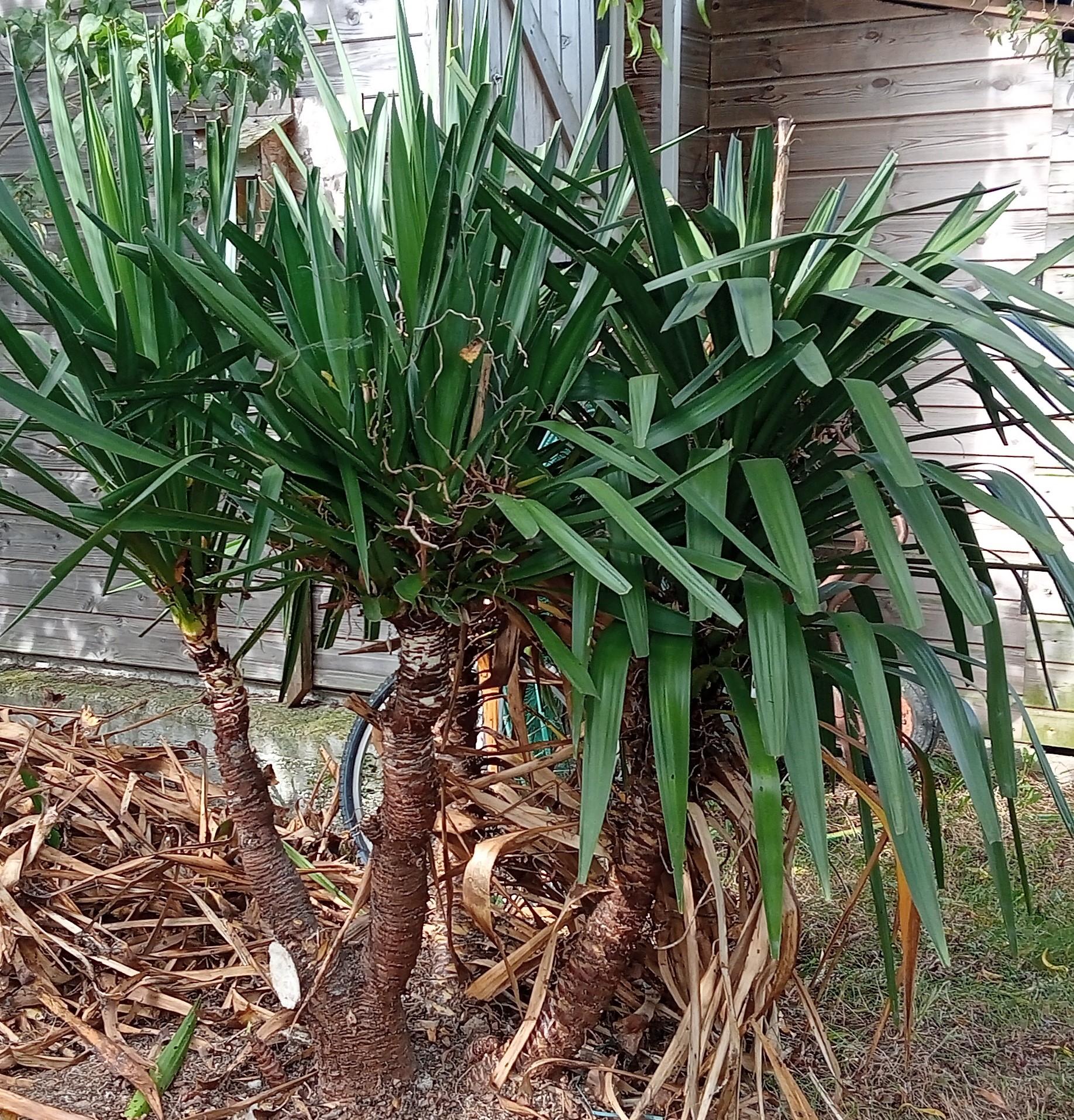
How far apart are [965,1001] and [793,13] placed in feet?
8.95

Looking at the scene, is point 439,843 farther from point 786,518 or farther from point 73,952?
point 786,518

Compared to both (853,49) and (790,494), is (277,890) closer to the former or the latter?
(790,494)

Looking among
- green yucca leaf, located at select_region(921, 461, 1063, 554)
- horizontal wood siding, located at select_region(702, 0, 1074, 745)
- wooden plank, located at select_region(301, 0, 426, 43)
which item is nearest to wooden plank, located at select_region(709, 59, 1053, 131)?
horizontal wood siding, located at select_region(702, 0, 1074, 745)

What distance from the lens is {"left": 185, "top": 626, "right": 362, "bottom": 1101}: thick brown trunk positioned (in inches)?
37.2

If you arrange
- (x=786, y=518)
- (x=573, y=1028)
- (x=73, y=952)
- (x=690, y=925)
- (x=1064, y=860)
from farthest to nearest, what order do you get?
(x=1064, y=860) < (x=73, y=952) < (x=573, y=1028) < (x=690, y=925) < (x=786, y=518)

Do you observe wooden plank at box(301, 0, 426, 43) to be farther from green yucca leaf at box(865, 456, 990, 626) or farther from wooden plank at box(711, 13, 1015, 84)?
green yucca leaf at box(865, 456, 990, 626)

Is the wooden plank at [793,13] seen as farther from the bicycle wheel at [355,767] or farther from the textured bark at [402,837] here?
the textured bark at [402,837]

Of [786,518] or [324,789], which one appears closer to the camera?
[786,518]

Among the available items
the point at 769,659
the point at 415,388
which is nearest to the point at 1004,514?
the point at 769,659

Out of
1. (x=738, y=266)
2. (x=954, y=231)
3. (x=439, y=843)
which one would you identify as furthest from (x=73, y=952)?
(x=954, y=231)

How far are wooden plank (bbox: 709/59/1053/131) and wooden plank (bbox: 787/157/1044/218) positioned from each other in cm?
14

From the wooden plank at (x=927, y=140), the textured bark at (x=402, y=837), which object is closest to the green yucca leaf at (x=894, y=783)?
the textured bark at (x=402, y=837)

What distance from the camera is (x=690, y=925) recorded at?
0.87 metres

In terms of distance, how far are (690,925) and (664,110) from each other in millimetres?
2419
